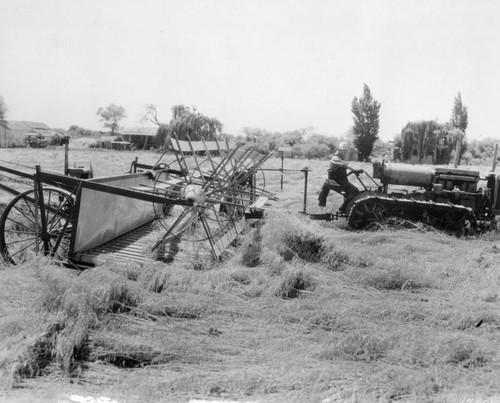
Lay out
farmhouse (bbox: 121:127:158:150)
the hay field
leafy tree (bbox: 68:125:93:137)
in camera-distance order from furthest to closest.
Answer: leafy tree (bbox: 68:125:93:137), farmhouse (bbox: 121:127:158:150), the hay field

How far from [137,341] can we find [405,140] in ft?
151

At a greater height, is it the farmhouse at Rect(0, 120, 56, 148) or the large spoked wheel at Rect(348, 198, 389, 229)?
the farmhouse at Rect(0, 120, 56, 148)

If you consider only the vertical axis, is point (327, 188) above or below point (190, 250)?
above

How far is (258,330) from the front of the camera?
4012 millimetres

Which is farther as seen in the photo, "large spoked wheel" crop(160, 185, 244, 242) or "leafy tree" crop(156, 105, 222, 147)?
"leafy tree" crop(156, 105, 222, 147)

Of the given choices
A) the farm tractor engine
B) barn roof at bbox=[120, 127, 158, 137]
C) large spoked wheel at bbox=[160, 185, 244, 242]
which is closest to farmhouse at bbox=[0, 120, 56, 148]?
barn roof at bbox=[120, 127, 158, 137]

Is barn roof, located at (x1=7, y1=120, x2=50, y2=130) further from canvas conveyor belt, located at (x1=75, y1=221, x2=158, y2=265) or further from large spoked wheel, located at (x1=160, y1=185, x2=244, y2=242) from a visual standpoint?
canvas conveyor belt, located at (x1=75, y1=221, x2=158, y2=265)

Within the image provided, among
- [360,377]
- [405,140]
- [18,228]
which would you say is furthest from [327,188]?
[405,140]

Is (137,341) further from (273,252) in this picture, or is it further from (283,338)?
(273,252)

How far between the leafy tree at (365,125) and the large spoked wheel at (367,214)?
42.7 m

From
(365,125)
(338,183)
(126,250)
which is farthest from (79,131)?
(126,250)

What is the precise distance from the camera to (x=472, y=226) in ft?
28.9

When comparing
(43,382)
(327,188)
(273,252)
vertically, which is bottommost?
(43,382)

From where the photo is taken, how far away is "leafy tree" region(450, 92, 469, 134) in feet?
192
